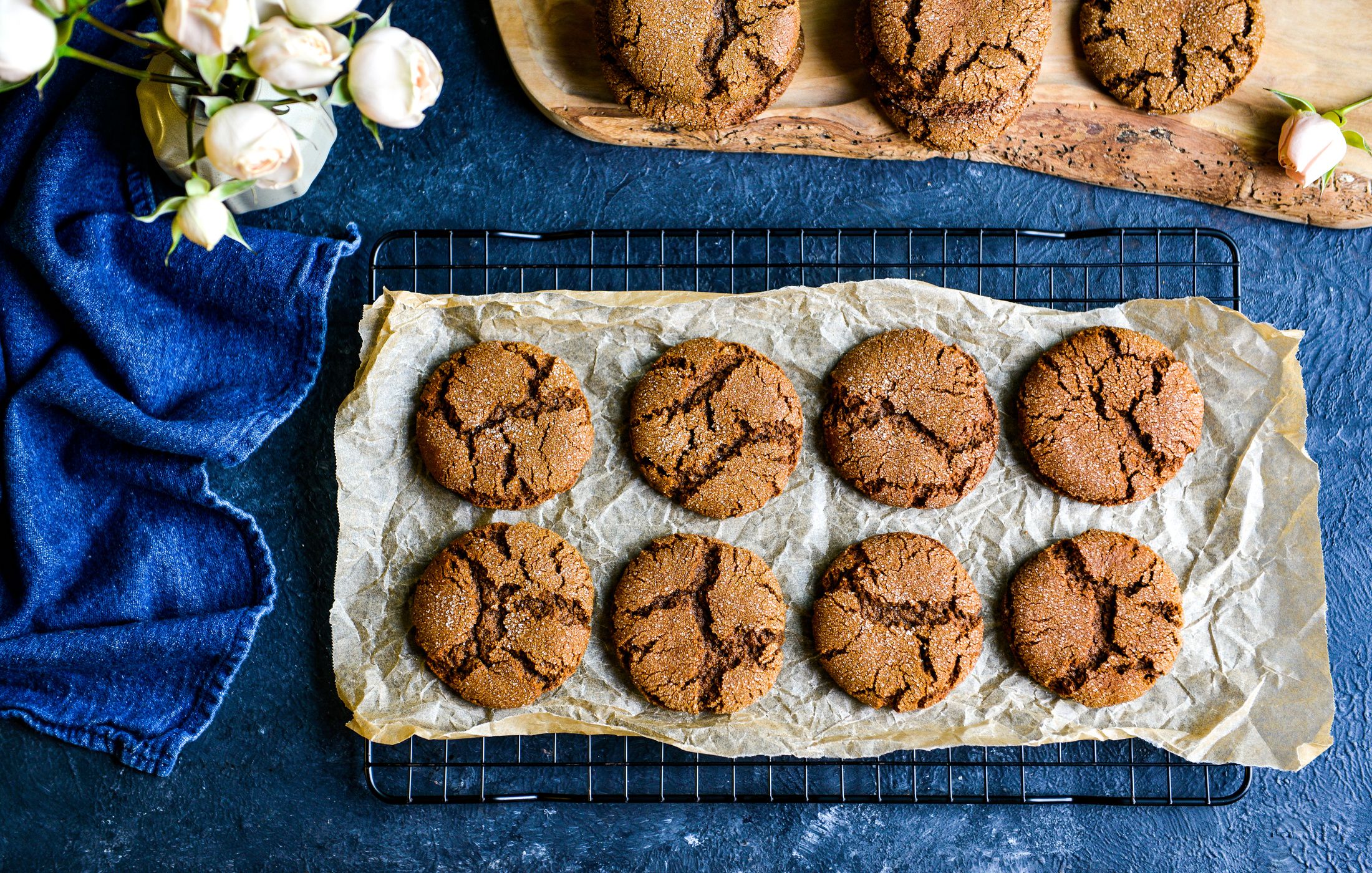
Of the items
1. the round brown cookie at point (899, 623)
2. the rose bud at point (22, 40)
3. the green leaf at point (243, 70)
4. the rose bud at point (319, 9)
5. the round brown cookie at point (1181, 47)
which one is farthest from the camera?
the round brown cookie at point (1181, 47)

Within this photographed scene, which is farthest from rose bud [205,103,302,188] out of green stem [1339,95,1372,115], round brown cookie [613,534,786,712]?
green stem [1339,95,1372,115]

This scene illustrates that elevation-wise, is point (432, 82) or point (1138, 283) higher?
point (432, 82)

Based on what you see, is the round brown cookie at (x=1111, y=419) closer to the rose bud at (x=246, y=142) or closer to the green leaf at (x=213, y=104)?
the rose bud at (x=246, y=142)

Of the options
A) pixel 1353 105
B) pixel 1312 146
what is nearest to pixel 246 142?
pixel 1312 146

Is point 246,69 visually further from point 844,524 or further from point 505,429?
point 844,524

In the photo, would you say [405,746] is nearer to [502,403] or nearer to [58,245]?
[502,403]

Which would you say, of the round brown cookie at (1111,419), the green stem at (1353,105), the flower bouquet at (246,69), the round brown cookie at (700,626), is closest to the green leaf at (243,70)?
the flower bouquet at (246,69)

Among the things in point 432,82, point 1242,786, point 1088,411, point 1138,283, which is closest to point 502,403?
point 432,82
